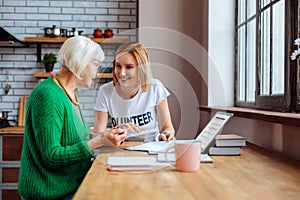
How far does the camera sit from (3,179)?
3588 millimetres

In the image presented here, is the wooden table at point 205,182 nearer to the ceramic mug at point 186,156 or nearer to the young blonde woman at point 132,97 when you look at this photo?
the ceramic mug at point 186,156

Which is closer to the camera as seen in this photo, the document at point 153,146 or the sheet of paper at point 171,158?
the sheet of paper at point 171,158

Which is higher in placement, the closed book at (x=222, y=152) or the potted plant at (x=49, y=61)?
the potted plant at (x=49, y=61)

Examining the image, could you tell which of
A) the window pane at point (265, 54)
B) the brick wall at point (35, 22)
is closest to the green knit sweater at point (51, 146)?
the window pane at point (265, 54)

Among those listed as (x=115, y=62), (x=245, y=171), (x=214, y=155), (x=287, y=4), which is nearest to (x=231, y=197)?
(x=245, y=171)

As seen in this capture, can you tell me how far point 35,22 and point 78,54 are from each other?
2.61 meters

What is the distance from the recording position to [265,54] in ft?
8.44

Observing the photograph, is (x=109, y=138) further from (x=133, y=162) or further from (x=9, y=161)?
(x=9, y=161)

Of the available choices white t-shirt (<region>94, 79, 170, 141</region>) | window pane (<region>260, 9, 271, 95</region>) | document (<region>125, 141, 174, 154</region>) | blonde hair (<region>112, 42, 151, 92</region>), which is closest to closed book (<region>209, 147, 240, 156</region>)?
document (<region>125, 141, 174, 154</region>)

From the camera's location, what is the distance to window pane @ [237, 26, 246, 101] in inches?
123

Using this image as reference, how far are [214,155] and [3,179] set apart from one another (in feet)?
7.52

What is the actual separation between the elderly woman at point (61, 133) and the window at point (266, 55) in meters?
0.89

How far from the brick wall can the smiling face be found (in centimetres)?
238

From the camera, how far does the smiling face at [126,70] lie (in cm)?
175
